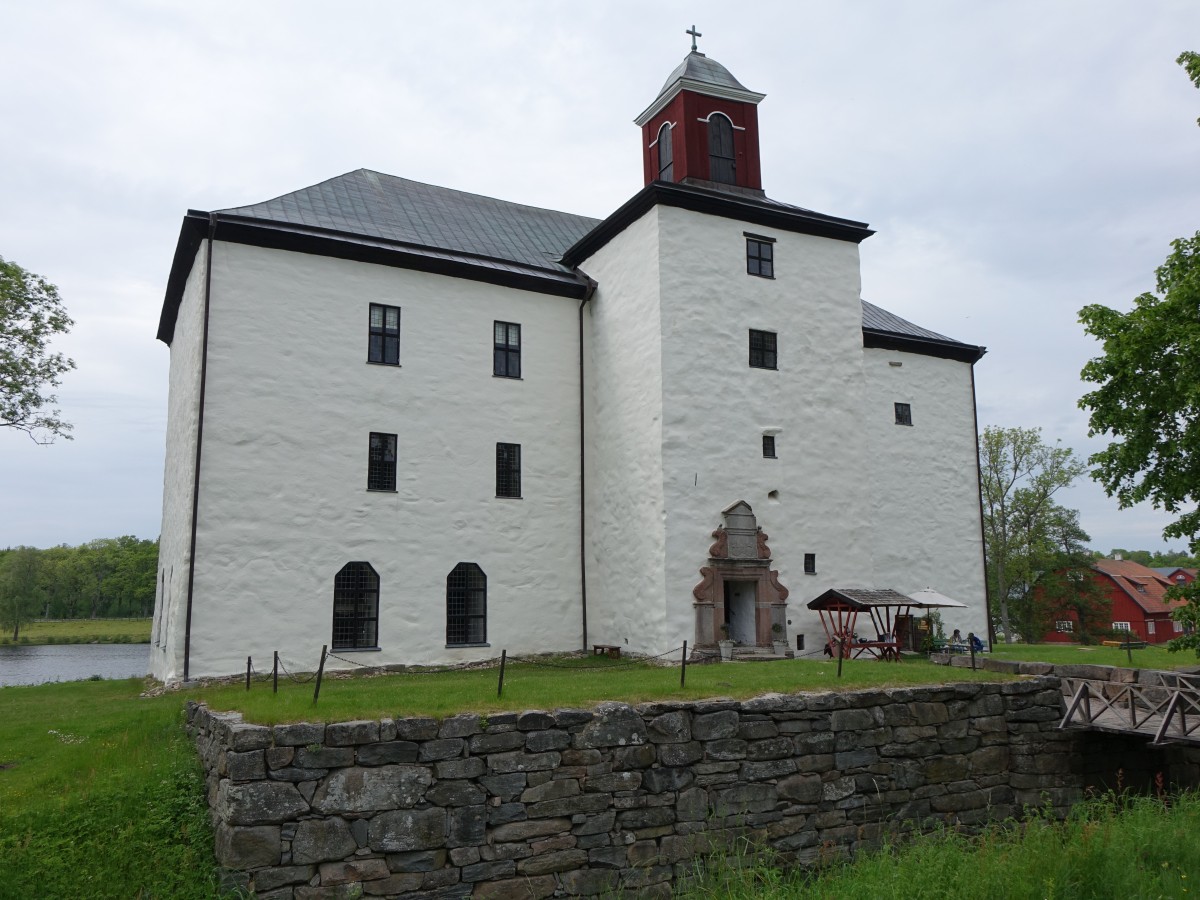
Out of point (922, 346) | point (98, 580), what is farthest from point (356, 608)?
point (98, 580)

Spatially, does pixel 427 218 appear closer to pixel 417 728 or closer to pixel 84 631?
pixel 417 728

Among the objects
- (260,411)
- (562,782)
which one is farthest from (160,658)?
(562,782)

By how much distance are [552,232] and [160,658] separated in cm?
1432

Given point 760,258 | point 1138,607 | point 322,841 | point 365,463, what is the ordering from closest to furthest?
1. point 322,841
2. point 365,463
3. point 760,258
4. point 1138,607

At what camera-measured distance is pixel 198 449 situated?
1659 centimetres

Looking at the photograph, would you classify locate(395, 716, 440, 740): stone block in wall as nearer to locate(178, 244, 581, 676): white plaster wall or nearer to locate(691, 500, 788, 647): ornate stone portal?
locate(178, 244, 581, 676): white plaster wall

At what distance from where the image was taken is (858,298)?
21.3m

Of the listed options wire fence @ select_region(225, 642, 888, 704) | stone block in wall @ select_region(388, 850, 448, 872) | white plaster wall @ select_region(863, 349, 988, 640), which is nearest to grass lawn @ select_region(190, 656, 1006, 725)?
stone block in wall @ select_region(388, 850, 448, 872)

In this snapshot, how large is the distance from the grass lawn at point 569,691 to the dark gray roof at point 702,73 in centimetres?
1477

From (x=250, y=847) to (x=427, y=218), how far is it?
1697 centimetres

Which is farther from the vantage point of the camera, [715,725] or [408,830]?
[715,725]

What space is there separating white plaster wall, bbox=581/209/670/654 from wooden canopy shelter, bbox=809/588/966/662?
3839mm

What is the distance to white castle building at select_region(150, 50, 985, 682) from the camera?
17.2m

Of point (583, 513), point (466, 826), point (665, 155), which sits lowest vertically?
point (466, 826)
